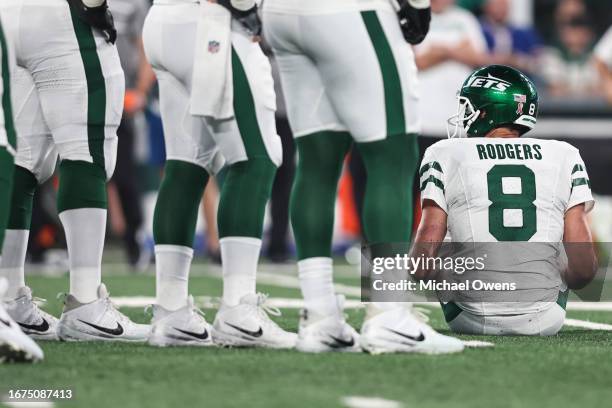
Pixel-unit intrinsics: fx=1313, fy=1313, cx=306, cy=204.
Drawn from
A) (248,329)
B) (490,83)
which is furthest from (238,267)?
(490,83)

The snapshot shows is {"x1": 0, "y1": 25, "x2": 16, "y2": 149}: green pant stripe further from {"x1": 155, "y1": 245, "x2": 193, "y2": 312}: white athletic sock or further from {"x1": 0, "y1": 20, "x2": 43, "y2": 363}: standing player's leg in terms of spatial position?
{"x1": 155, "y1": 245, "x2": 193, "y2": 312}: white athletic sock

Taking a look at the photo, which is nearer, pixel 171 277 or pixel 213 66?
pixel 213 66

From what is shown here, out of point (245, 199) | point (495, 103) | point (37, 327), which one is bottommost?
point (37, 327)

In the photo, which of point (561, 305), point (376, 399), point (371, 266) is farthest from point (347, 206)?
point (376, 399)

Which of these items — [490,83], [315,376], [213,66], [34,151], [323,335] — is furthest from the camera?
[490,83]

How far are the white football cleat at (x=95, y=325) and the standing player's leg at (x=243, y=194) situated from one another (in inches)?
17.0

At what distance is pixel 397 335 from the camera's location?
Result: 3971 millimetres

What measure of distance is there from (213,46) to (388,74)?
61 centimetres

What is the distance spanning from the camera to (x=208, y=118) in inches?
171

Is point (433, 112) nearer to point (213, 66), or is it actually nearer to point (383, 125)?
point (213, 66)

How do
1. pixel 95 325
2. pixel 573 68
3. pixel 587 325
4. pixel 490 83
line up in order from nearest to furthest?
pixel 95 325
pixel 490 83
pixel 587 325
pixel 573 68

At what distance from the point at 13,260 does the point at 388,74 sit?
163cm

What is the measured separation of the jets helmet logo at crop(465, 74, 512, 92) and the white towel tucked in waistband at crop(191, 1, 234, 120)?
1046 millimetres

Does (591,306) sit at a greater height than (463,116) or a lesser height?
lesser
